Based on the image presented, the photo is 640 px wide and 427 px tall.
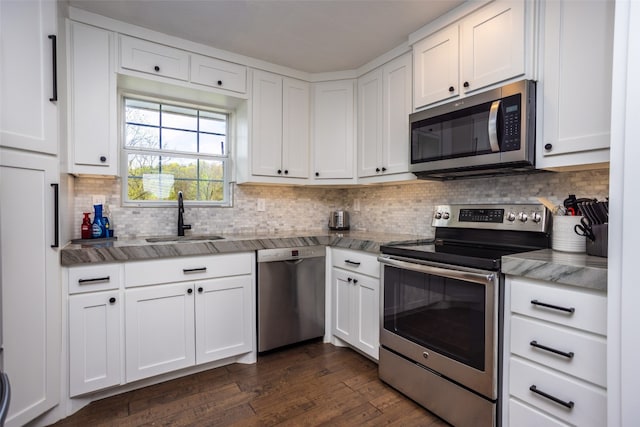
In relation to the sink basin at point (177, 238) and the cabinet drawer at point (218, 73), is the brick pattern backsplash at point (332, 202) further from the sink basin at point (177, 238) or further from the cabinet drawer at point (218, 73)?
the cabinet drawer at point (218, 73)

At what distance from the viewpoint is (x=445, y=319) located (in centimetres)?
167

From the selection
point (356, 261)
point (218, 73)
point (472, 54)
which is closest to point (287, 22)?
point (218, 73)

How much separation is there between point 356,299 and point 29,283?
1.87m

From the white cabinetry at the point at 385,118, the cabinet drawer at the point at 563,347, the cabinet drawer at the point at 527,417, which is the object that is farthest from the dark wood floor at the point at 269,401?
the white cabinetry at the point at 385,118

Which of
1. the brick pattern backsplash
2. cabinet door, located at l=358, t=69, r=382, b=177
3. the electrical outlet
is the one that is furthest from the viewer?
cabinet door, located at l=358, t=69, r=382, b=177

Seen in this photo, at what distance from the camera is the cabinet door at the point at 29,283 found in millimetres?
1433

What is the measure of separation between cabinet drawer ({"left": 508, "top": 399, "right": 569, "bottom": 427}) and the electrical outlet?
2.74m

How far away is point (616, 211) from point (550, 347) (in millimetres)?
597

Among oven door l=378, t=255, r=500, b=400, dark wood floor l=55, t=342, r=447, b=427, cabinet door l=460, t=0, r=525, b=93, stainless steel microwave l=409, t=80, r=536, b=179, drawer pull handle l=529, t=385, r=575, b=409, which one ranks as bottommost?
dark wood floor l=55, t=342, r=447, b=427

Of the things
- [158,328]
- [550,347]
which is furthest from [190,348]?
[550,347]

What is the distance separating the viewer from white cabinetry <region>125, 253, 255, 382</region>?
193 cm

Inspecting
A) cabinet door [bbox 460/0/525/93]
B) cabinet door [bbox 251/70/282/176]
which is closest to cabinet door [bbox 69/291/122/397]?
cabinet door [bbox 251/70/282/176]

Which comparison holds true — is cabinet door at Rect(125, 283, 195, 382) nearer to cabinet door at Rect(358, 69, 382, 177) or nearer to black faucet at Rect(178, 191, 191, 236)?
black faucet at Rect(178, 191, 191, 236)

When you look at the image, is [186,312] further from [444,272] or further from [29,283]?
[444,272]
